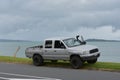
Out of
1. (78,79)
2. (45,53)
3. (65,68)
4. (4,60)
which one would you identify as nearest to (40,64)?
(45,53)

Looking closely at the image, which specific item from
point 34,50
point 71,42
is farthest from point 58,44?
point 34,50


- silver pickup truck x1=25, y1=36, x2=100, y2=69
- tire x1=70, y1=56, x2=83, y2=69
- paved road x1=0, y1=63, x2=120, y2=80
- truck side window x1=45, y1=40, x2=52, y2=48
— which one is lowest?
paved road x1=0, y1=63, x2=120, y2=80

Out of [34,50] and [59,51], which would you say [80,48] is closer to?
[59,51]

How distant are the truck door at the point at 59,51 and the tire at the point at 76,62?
2.43 ft

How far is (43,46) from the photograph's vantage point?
27844mm

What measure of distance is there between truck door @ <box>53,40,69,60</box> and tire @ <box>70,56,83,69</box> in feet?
2.43

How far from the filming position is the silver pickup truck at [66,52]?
82.5ft

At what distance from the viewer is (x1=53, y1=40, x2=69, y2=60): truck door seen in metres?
26.2

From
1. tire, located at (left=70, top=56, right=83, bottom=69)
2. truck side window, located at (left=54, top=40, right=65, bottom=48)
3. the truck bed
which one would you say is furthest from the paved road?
the truck bed

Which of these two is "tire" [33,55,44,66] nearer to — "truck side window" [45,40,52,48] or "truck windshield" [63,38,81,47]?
"truck side window" [45,40,52,48]

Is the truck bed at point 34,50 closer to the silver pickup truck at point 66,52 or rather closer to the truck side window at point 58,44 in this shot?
the silver pickup truck at point 66,52

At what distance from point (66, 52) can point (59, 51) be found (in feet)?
2.17

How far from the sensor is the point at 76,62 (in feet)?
82.5

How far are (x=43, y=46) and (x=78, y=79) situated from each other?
8.34m
